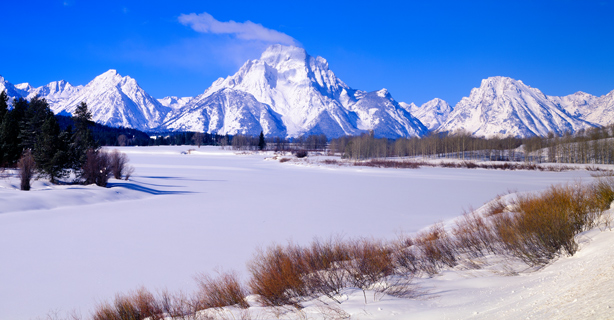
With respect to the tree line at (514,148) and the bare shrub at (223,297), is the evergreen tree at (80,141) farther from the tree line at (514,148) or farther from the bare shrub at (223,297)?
the tree line at (514,148)

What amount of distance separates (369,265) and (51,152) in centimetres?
2352

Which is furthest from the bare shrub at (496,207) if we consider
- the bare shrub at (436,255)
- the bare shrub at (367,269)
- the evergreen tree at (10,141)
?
the evergreen tree at (10,141)

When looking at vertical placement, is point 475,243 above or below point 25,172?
below

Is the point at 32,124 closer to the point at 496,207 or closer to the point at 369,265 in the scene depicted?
the point at 369,265

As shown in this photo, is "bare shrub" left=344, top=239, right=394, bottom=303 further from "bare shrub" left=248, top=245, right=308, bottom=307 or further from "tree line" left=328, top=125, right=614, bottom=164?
"tree line" left=328, top=125, right=614, bottom=164

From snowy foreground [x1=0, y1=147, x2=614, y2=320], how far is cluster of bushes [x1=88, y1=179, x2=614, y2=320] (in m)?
0.41

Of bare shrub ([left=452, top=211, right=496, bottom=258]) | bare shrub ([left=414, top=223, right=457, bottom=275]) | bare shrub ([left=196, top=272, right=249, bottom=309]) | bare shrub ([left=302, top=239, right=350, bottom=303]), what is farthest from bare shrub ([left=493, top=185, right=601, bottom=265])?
bare shrub ([left=196, top=272, right=249, bottom=309])

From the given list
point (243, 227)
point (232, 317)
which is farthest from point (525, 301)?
point (243, 227)

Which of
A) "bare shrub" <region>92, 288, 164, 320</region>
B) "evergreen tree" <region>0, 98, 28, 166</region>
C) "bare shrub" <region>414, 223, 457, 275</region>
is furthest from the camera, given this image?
"evergreen tree" <region>0, 98, 28, 166</region>

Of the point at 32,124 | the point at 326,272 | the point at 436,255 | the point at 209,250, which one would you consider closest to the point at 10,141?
the point at 32,124

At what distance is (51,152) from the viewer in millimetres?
21250

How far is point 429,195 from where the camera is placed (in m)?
24.8

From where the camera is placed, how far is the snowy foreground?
407 centimetres

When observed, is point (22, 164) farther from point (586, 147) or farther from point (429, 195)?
point (586, 147)
